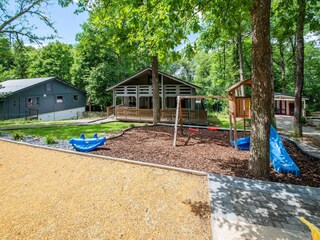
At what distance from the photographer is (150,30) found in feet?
17.5

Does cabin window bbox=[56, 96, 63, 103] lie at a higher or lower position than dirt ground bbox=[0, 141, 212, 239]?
higher

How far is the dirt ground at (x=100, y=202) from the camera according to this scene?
3.43 m

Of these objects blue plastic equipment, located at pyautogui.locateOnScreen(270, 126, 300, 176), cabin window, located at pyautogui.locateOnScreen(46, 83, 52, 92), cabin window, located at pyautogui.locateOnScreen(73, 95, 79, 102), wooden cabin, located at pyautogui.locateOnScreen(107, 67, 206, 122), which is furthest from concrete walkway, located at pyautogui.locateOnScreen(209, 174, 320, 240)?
cabin window, located at pyautogui.locateOnScreen(73, 95, 79, 102)

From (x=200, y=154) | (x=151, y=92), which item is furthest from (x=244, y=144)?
(x=151, y=92)

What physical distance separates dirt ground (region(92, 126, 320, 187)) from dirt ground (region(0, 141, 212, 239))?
0.92 m

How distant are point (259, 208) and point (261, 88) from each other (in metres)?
2.81

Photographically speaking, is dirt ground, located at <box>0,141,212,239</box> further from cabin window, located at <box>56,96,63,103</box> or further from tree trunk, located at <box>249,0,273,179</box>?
cabin window, located at <box>56,96,63,103</box>

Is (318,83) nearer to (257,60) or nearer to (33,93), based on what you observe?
(257,60)

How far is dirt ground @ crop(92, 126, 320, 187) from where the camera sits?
582 centimetres

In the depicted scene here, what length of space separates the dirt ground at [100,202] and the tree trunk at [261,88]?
1.55m

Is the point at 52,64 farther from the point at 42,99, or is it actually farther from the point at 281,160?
the point at 281,160

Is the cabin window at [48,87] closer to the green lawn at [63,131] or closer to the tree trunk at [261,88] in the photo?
the green lawn at [63,131]

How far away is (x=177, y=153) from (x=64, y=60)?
37.4 m

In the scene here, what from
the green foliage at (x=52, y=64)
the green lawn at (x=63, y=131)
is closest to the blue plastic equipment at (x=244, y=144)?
the green lawn at (x=63, y=131)
